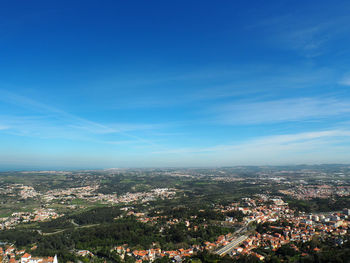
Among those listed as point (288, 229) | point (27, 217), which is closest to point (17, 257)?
point (27, 217)

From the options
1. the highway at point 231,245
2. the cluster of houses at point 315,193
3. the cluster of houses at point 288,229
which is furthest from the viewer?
the cluster of houses at point 315,193

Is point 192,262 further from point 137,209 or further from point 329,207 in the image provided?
point 329,207

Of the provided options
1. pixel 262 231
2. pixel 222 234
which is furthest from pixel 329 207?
pixel 222 234

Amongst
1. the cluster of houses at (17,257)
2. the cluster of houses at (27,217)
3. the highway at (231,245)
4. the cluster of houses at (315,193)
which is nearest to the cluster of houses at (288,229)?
the highway at (231,245)

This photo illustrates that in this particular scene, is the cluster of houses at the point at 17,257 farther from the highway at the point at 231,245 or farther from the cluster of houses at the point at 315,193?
the cluster of houses at the point at 315,193

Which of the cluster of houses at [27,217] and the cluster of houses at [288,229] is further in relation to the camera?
the cluster of houses at [27,217]

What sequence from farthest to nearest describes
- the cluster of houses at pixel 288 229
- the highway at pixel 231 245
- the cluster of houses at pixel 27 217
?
the cluster of houses at pixel 27 217 → the cluster of houses at pixel 288 229 → the highway at pixel 231 245

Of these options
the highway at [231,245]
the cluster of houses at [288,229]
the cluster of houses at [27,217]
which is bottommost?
the cluster of houses at [27,217]

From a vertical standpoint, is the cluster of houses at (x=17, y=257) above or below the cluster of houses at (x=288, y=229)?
below

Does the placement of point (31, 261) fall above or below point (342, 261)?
below
